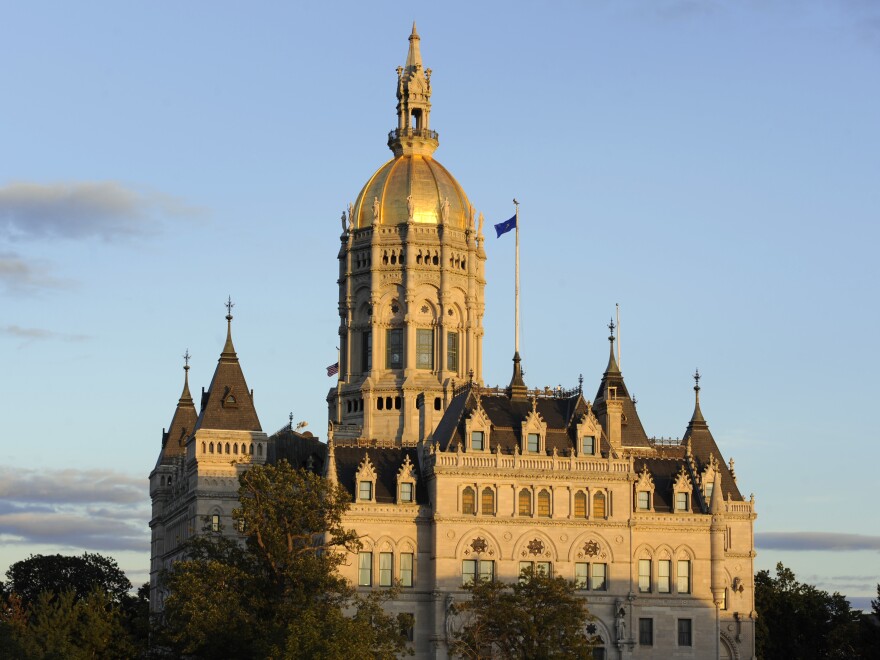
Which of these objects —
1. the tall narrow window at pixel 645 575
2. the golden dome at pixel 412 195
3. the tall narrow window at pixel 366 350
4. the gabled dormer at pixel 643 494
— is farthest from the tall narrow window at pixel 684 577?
the golden dome at pixel 412 195

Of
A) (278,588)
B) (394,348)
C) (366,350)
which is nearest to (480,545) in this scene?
(278,588)

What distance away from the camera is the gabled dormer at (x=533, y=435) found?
475ft

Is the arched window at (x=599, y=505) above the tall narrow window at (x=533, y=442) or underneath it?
underneath

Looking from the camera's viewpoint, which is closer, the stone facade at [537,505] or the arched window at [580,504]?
the stone facade at [537,505]

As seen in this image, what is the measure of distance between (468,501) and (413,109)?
57196 millimetres

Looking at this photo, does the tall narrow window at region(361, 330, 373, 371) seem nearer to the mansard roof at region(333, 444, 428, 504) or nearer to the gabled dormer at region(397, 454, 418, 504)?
the mansard roof at region(333, 444, 428, 504)

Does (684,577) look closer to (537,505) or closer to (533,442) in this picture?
(537,505)

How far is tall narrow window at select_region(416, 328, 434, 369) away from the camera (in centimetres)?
17975

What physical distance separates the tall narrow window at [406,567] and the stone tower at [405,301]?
32890 millimetres

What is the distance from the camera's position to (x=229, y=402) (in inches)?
6304

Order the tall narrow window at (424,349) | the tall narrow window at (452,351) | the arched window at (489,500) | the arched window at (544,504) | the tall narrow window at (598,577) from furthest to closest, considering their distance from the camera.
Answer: the tall narrow window at (452,351)
the tall narrow window at (424,349)
the tall narrow window at (598,577)
the arched window at (544,504)
the arched window at (489,500)

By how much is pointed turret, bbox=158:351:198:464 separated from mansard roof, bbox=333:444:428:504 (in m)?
38.3

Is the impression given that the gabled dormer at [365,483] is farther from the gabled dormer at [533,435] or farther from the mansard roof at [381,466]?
the gabled dormer at [533,435]

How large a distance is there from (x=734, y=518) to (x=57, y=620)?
167 ft
